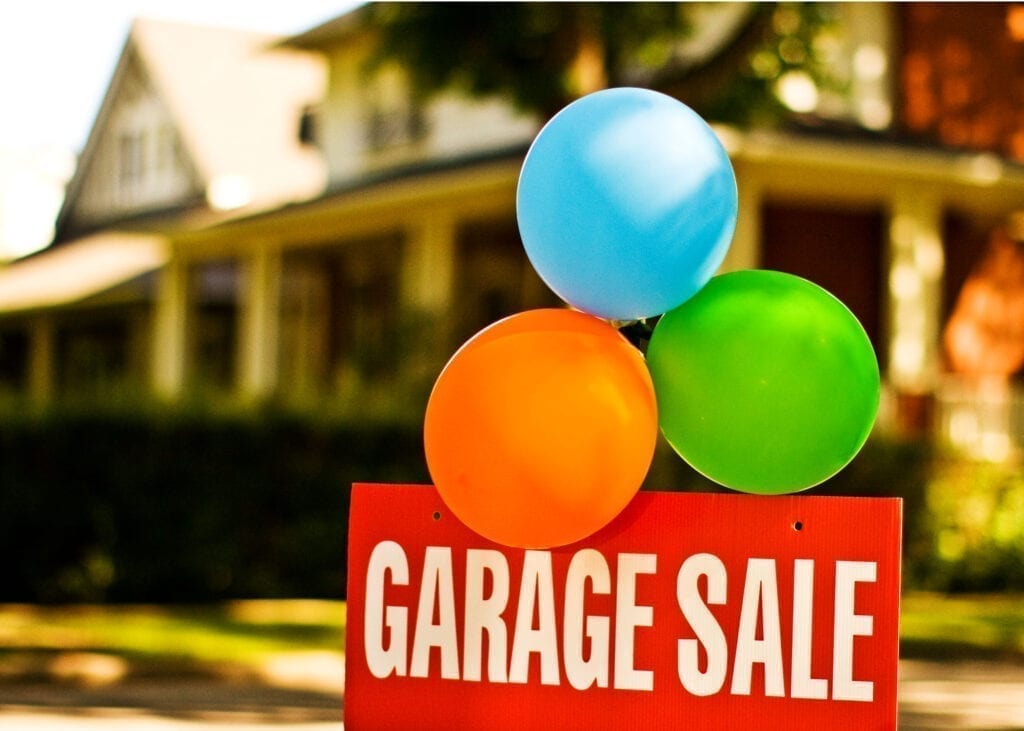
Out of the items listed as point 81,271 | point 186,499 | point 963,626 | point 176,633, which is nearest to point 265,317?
point 81,271

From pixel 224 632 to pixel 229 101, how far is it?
20.5m

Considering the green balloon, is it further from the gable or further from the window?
the window

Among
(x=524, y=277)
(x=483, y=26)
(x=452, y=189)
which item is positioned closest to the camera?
(x=483, y=26)

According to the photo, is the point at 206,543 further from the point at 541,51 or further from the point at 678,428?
the point at 678,428

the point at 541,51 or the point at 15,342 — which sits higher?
the point at 15,342

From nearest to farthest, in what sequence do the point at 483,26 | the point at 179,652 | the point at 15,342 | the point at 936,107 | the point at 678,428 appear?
the point at 678,428, the point at 179,652, the point at 483,26, the point at 936,107, the point at 15,342

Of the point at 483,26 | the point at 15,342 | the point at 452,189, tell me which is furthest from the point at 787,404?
the point at 15,342

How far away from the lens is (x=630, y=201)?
3.70 meters

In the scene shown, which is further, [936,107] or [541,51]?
[936,107]

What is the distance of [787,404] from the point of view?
369cm

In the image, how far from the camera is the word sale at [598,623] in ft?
11.9

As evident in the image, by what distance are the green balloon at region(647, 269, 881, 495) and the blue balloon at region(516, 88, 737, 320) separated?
0.45 feet

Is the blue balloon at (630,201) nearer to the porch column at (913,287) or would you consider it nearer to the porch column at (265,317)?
the porch column at (913,287)

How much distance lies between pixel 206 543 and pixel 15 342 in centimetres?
2094
